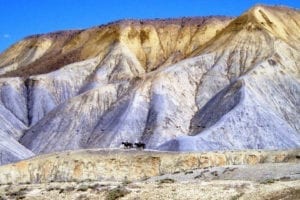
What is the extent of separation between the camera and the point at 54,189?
122ft

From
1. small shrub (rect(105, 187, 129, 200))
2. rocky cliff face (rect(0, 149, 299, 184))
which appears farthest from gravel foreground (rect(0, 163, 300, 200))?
rocky cliff face (rect(0, 149, 299, 184))

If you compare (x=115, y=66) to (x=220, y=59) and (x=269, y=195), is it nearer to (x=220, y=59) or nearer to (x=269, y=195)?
(x=220, y=59)

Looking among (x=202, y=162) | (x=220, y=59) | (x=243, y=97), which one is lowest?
(x=202, y=162)

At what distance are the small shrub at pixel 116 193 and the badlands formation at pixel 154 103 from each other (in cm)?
179

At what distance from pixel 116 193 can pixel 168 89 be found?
201ft

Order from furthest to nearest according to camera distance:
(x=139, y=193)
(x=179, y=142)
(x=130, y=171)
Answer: (x=179, y=142) → (x=130, y=171) → (x=139, y=193)

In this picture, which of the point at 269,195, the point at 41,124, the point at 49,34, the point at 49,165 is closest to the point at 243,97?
the point at 41,124

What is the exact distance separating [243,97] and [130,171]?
33435 mm

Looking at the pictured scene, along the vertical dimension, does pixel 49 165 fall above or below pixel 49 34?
below

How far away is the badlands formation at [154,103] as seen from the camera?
54156mm

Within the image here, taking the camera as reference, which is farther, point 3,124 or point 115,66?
point 115,66

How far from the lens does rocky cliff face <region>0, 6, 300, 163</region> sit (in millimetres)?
82188

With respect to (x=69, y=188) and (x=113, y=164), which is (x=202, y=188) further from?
(x=113, y=164)

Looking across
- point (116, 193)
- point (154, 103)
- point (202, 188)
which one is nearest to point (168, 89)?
point (154, 103)
